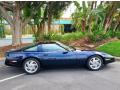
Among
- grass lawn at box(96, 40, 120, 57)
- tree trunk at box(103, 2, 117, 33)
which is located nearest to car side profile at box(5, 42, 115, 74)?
grass lawn at box(96, 40, 120, 57)

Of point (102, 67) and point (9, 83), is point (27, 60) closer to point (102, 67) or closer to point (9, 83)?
point (9, 83)

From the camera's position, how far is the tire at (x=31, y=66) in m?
Result: 8.07

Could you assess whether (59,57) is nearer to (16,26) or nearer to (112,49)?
(112,49)

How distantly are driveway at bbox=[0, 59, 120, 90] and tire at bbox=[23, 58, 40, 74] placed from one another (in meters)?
0.19

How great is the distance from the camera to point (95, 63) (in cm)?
813

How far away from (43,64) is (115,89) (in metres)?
3.05

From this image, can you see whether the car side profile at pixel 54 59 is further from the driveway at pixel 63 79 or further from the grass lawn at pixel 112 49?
the grass lawn at pixel 112 49

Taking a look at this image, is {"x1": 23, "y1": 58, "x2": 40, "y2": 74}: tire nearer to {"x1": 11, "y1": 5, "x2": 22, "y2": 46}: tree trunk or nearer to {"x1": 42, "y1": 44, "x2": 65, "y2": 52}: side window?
{"x1": 42, "y1": 44, "x2": 65, "y2": 52}: side window

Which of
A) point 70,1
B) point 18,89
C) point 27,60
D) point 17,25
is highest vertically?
point 70,1

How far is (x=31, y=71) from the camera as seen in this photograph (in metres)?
8.05

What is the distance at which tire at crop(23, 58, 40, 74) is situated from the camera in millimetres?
8070

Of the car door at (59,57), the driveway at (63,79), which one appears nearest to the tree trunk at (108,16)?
the driveway at (63,79)

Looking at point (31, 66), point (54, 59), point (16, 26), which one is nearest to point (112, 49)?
point (54, 59)

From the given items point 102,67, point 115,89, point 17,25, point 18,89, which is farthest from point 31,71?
point 17,25
